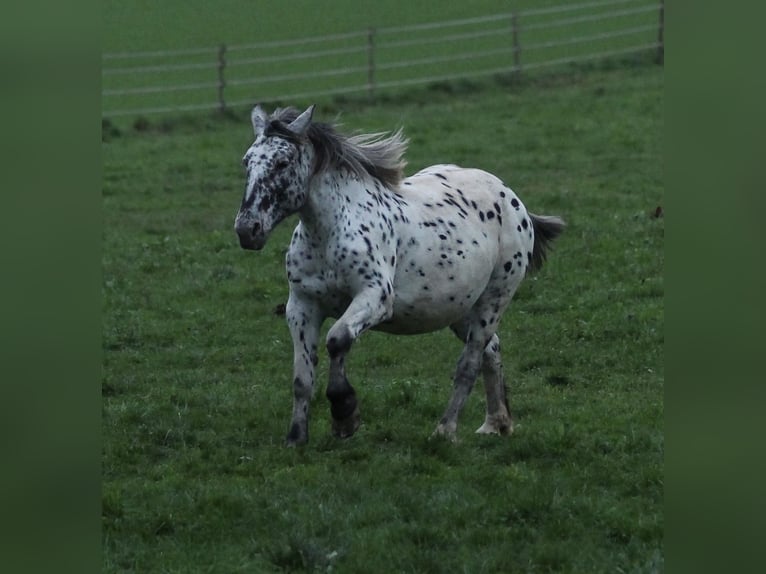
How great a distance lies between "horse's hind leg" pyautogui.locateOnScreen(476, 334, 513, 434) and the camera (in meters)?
7.80

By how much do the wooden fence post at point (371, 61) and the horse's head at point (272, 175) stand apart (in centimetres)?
1644

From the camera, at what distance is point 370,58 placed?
23.9m

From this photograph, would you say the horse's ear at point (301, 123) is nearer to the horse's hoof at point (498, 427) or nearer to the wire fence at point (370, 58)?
the horse's hoof at point (498, 427)

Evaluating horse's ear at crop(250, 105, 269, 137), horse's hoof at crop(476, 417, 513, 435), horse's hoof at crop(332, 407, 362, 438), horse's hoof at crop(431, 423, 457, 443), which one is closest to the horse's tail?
horse's hoof at crop(476, 417, 513, 435)

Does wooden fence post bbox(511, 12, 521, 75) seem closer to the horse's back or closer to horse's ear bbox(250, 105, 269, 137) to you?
the horse's back

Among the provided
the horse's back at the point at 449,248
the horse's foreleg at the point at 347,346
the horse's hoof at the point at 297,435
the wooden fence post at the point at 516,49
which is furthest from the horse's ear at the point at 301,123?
the wooden fence post at the point at 516,49

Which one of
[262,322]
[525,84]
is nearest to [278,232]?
[262,322]

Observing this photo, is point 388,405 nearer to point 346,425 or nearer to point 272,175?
point 346,425

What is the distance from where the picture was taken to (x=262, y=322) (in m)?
11.6

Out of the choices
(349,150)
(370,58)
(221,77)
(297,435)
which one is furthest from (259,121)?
(370,58)

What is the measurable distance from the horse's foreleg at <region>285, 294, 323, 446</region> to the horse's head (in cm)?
65

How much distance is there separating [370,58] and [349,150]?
16.9 meters

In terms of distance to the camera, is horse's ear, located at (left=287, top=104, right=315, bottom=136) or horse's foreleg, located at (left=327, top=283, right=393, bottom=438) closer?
horse's foreleg, located at (left=327, top=283, right=393, bottom=438)
